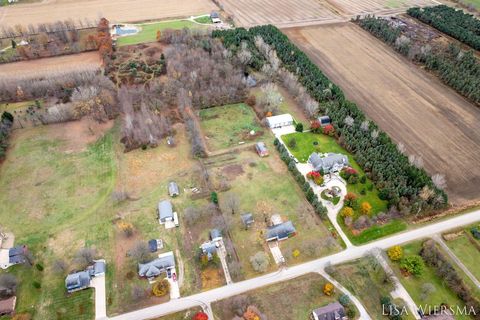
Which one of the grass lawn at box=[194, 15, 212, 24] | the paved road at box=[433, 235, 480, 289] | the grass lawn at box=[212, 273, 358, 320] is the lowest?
the grass lawn at box=[212, 273, 358, 320]

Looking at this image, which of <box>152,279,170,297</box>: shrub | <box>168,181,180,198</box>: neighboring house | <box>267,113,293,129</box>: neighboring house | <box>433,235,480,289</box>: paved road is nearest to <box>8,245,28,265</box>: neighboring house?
<box>152,279,170,297</box>: shrub

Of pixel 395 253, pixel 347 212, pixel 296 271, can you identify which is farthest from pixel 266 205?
pixel 395 253

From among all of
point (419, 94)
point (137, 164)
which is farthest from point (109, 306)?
point (419, 94)

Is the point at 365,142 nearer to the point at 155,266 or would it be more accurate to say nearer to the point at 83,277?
the point at 155,266

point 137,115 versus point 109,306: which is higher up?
point 137,115

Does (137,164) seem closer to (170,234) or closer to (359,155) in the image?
(170,234)

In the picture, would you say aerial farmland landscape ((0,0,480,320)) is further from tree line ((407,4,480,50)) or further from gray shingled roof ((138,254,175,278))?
tree line ((407,4,480,50))
